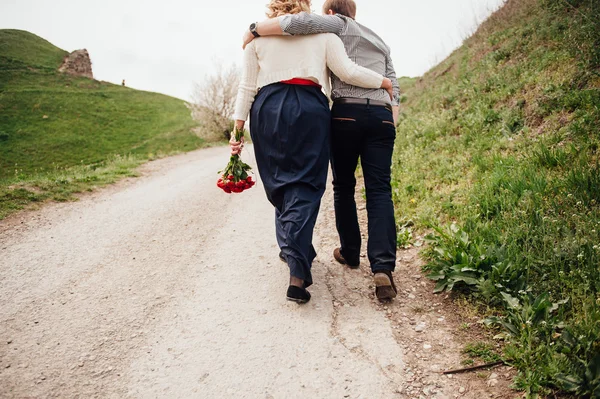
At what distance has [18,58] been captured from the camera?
1545 inches

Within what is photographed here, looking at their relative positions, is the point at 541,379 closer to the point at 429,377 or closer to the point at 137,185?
the point at 429,377

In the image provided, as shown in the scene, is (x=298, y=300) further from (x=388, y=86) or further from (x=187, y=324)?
(x=388, y=86)

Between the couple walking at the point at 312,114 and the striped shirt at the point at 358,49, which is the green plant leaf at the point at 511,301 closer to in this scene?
the couple walking at the point at 312,114

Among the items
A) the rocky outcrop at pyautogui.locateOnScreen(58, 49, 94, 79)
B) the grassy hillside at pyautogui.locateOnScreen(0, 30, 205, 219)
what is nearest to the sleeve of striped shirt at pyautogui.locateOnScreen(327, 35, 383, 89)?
the grassy hillside at pyautogui.locateOnScreen(0, 30, 205, 219)

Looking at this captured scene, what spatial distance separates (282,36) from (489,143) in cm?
366

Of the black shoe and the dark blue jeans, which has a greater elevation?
the dark blue jeans

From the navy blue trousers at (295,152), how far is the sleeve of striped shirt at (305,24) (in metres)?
0.40

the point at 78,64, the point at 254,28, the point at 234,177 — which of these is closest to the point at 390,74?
the point at 254,28

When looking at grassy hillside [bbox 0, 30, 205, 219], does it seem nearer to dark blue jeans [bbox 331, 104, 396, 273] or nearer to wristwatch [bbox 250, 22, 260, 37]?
wristwatch [bbox 250, 22, 260, 37]

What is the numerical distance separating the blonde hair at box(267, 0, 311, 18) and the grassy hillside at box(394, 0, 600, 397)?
2288mm

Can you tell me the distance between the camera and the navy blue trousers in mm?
2693

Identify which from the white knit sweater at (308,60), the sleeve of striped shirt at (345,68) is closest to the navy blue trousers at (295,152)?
the white knit sweater at (308,60)

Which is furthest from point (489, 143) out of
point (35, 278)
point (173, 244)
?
point (35, 278)

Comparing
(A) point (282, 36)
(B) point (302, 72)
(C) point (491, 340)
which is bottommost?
(C) point (491, 340)
